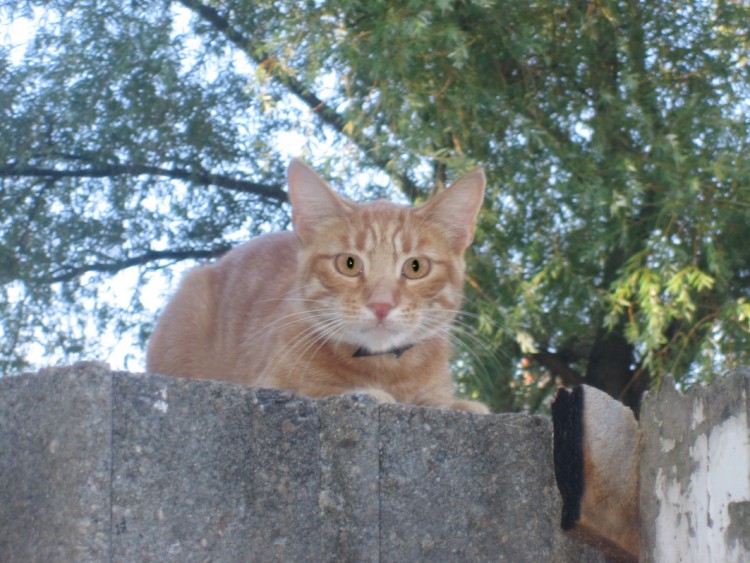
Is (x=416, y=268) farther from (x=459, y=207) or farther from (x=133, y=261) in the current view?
(x=133, y=261)

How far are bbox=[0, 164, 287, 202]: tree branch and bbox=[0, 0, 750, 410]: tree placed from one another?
0.7 inches

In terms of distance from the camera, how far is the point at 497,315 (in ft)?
19.7

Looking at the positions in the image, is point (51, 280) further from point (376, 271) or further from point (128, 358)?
point (376, 271)

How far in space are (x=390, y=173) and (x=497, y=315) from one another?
1065mm

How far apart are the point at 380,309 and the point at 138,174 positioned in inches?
167

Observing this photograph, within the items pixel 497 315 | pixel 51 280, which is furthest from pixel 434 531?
pixel 51 280

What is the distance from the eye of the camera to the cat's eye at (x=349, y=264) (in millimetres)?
3520

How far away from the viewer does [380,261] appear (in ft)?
11.5

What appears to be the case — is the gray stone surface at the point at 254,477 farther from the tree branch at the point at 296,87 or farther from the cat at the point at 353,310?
the tree branch at the point at 296,87

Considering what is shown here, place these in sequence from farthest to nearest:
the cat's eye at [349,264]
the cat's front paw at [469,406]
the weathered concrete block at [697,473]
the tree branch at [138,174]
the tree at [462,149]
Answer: the tree branch at [138,174], the tree at [462,149], the cat's eye at [349,264], the cat's front paw at [469,406], the weathered concrete block at [697,473]

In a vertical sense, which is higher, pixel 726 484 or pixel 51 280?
pixel 51 280

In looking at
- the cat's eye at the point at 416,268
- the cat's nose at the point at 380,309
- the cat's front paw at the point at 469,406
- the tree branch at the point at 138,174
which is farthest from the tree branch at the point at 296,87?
the cat's front paw at the point at 469,406

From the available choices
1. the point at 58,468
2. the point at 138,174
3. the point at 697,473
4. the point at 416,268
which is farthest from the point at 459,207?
the point at 138,174

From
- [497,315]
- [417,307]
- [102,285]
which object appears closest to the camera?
[417,307]
